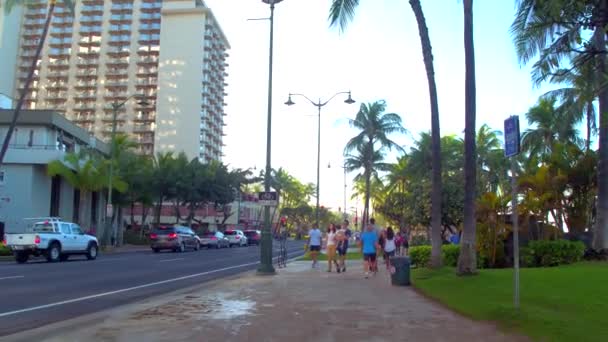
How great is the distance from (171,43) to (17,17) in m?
30.6

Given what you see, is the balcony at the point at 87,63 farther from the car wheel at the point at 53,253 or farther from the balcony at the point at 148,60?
the car wheel at the point at 53,253

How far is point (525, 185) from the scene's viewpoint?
2252 cm

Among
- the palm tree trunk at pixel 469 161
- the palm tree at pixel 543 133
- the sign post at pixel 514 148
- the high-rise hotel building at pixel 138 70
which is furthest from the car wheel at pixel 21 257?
the high-rise hotel building at pixel 138 70

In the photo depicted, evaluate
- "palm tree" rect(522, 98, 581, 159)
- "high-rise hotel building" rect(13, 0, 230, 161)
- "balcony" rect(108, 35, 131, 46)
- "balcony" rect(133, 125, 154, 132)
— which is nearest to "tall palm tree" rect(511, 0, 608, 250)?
"palm tree" rect(522, 98, 581, 159)

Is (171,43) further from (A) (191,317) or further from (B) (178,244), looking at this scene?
(A) (191,317)

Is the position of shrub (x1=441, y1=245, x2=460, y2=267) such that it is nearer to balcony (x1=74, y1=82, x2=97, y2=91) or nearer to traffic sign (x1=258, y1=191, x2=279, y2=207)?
traffic sign (x1=258, y1=191, x2=279, y2=207)

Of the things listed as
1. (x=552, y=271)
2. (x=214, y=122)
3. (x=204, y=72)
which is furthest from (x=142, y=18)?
(x=552, y=271)

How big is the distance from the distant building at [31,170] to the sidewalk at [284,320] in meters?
30.0

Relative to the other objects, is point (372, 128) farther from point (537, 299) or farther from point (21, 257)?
point (537, 299)

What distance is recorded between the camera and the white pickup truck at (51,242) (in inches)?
965

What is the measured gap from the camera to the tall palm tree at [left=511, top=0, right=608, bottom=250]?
895 cm

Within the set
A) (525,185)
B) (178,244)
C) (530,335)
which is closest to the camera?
(530,335)

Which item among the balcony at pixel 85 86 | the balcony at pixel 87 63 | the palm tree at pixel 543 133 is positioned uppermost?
the balcony at pixel 87 63

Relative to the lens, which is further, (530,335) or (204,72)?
(204,72)
